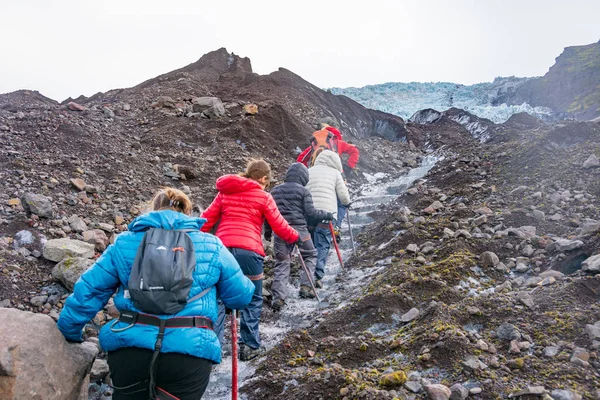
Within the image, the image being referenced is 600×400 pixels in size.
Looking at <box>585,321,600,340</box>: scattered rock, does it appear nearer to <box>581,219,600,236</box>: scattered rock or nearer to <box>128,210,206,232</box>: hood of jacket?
<box>581,219,600,236</box>: scattered rock

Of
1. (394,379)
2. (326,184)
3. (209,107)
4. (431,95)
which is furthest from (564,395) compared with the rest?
(431,95)

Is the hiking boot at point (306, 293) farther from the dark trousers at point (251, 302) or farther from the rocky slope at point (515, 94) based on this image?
the rocky slope at point (515, 94)

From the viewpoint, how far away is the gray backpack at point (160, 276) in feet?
8.73

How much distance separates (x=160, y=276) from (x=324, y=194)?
5138 mm

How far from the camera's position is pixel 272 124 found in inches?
612

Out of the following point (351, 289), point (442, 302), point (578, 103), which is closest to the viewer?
point (442, 302)

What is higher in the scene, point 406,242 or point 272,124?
point 272,124

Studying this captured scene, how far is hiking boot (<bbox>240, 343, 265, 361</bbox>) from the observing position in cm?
491

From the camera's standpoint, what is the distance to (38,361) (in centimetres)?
307

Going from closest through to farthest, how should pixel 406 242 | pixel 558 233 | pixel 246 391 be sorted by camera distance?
pixel 246 391, pixel 558 233, pixel 406 242

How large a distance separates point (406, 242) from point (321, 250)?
1.43 m

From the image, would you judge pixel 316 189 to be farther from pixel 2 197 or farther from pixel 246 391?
pixel 2 197

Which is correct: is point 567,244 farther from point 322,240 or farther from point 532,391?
point 322,240

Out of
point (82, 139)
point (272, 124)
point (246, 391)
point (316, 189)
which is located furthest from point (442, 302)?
point (272, 124)
